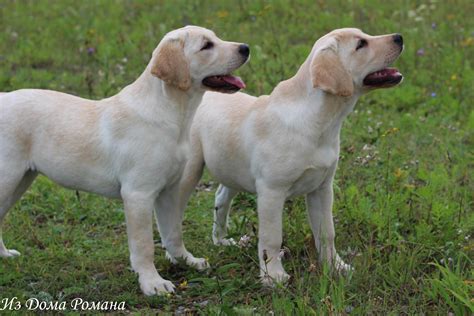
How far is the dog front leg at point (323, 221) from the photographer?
5.68 metres

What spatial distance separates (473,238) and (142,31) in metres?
6.04

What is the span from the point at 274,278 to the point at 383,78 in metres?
1.42

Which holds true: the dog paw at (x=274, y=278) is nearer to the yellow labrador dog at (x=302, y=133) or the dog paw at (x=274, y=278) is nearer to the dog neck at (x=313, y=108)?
the yellow labrador dog at (x=302, y=133)

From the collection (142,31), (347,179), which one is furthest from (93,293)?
(142,31)

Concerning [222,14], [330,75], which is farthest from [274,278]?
[222,14]

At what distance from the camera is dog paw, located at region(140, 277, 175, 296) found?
5.48 metres

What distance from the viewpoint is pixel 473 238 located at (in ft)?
20.4

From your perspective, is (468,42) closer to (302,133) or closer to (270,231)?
(302,133)

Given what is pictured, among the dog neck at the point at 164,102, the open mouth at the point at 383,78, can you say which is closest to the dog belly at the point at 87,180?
the dog neck at the point at 164,102

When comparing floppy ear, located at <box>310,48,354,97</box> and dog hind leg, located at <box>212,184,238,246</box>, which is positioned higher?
floppy ear, located at <box>310,48,354,97</box>

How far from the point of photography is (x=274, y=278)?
546 cm

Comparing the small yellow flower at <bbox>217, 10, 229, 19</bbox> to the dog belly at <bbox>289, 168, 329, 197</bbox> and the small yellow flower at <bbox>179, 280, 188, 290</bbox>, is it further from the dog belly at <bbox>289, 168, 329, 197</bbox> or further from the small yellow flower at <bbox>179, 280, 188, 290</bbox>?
the small yellow flower at <bbox>179, 280, 188, 290</bbox>

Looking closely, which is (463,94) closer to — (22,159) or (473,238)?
(473,238)

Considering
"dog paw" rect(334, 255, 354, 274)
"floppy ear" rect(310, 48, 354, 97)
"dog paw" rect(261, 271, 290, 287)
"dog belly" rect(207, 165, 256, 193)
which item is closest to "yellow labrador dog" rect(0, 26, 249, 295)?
"dog belly" rect(207, 165, 256, 193)
